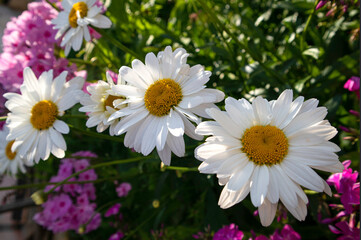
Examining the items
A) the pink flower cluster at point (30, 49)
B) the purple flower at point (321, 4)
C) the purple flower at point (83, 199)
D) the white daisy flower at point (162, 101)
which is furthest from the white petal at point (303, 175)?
the purple flower at point (83, 199)

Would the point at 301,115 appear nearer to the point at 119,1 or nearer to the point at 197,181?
the point at 197,181

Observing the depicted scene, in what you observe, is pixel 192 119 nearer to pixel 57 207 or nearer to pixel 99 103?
pixel 99 103

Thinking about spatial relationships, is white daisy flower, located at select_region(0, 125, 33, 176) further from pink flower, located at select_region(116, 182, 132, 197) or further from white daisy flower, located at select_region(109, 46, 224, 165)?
white daisy flower, located at select_region(109, 46, 224, 165)

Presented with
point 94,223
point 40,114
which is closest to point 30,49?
point 40,114

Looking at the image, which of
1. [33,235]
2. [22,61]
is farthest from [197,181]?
[33,235]

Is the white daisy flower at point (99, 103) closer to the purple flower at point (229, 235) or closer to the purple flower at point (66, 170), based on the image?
the purple flower at point (229, 235)

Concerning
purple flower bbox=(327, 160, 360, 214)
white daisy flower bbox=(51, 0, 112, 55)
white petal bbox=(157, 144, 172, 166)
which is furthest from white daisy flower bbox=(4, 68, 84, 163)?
purple flower bbox=(327, 160, 360, 214)
